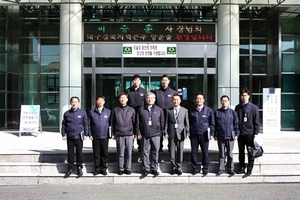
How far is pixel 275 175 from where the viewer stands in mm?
8391

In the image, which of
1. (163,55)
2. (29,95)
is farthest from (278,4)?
(29,95)

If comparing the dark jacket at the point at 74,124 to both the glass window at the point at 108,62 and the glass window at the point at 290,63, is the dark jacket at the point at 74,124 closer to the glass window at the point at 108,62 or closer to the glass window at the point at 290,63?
the glass window at the point at 108,62

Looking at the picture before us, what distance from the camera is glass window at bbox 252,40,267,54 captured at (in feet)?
58.4

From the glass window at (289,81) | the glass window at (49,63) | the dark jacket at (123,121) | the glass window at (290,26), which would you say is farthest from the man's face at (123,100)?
the glass window at (290,26)

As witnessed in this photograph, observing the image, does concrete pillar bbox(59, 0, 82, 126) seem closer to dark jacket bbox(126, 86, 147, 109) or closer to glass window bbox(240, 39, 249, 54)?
dark jacket bbox(126, 86, 147, 109)

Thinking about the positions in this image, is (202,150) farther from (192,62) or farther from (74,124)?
(192,62)

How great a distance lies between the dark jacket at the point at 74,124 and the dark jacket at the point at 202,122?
2.57 metres

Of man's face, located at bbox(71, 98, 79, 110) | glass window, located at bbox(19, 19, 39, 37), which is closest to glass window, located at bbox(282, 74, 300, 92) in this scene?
man's face, located at bbox(71, 98, 79, 110)

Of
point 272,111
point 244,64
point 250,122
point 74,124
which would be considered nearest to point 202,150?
point 250,122

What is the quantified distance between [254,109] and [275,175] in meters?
1.69

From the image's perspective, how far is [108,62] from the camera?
16.4 metres

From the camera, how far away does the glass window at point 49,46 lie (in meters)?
17.8

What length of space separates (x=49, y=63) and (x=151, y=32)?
555cm

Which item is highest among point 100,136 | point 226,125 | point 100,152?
point 226,125
